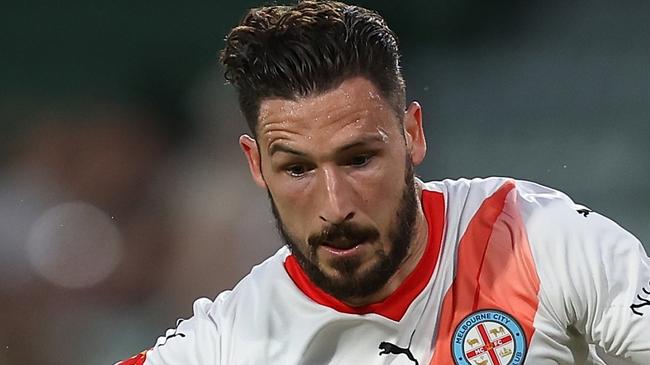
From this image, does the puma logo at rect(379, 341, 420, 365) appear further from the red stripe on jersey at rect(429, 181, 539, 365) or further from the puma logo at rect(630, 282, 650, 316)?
the puma logo at rect(630, 282, 650, 316)

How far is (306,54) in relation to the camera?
1.84 metres

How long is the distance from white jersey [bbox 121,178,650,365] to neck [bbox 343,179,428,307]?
0.01 meters

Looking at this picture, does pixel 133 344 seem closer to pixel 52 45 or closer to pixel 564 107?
pixel 52 45

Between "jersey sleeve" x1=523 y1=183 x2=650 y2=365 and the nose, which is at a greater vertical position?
the nose

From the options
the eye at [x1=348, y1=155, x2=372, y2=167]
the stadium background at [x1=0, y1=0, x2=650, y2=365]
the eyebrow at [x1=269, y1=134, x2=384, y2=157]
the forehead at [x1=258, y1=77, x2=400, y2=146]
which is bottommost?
the stadium background at [x1=0, y1=0, x2=650, y2=365]

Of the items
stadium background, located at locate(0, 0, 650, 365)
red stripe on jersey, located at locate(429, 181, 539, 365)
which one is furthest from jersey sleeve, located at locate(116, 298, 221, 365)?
stadium background, located at locate(0, 0, 650, 365)

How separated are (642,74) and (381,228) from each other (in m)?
2.14

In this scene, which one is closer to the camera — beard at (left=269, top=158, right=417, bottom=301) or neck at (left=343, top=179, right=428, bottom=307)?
beard at (left=269, top=158, right=417, bottom=301)

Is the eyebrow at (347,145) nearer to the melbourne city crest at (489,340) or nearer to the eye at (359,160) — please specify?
the eye at (359,160)

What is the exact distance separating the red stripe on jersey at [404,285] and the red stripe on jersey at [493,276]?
5 cm

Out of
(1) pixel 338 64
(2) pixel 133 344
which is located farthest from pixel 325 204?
(2) pixel 133 344

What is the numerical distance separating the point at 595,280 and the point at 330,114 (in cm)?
48

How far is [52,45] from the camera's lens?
12.7 ft

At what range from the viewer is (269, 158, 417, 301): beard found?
1.76 m
